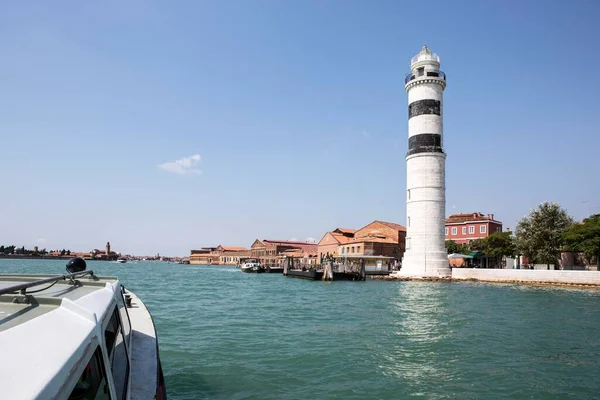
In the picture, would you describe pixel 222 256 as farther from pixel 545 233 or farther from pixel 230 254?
pixel 545 233

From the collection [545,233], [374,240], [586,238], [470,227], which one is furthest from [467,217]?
[586,238]

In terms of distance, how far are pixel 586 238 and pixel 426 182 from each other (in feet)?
45.8

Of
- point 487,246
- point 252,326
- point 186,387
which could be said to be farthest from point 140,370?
point 487,246

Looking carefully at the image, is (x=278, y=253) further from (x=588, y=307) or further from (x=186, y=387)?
(x=186, y=387)

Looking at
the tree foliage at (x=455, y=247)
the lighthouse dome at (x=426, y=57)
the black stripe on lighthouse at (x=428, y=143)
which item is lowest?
the tree foliage at (x=455, y=247)

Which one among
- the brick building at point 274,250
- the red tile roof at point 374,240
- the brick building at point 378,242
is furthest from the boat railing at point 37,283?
the brick building at point 274,250

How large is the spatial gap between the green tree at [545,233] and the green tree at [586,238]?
1.75m

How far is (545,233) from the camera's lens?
41.6 m

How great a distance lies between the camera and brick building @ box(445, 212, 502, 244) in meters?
61.4

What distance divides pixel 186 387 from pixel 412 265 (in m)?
36.3

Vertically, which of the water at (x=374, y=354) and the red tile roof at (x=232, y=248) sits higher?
the red tile roof at (x=232, y=248)

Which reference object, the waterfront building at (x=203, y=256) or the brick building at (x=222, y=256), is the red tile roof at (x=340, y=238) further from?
the waterfront building at (x=203, y=256)

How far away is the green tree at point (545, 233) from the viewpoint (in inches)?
1626

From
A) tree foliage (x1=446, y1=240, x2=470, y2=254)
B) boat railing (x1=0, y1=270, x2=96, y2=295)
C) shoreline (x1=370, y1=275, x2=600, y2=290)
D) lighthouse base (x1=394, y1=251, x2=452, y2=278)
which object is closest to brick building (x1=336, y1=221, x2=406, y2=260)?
tree foliage (x1=446, y1=240, x2=470, y2=254)
